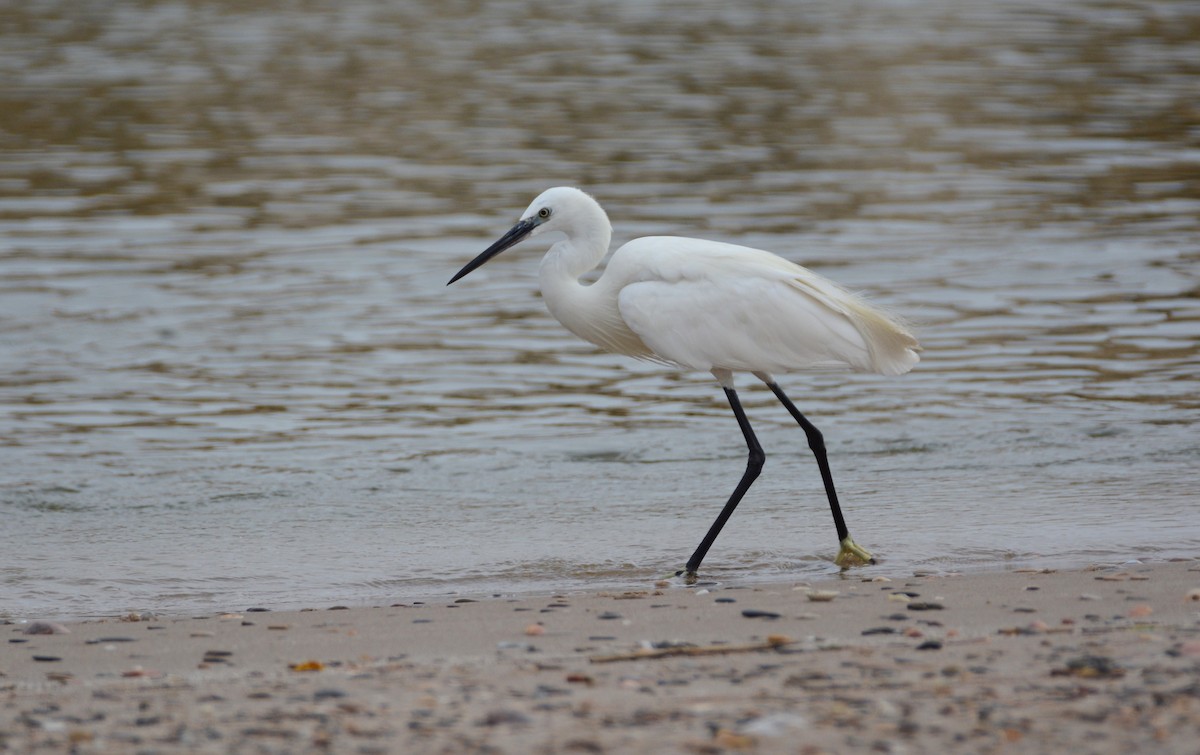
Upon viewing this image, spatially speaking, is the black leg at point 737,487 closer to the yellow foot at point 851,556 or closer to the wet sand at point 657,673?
the yellow foot at point 851,556

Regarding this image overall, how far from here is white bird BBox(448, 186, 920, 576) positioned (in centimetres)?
710

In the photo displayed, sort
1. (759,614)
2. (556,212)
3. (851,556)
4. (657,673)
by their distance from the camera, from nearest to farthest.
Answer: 1. (657,673)
2. (759,614)
3. (851,556)
4. (556,212)

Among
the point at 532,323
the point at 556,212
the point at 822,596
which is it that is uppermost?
the point at 556,212

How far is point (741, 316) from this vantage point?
712cm

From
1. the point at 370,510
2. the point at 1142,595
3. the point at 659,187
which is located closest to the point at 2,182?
the point at 659,187

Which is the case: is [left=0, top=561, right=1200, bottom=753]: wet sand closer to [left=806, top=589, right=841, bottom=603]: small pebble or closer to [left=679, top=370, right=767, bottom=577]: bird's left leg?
[left=806, top=589, right=841, bottom=603]: small pebble

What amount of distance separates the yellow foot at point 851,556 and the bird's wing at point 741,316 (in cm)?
81

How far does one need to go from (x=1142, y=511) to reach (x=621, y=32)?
24.6 metres

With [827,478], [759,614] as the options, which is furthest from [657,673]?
[827,478]

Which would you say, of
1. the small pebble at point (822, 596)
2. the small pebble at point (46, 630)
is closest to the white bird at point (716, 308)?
the small pebble at point (822, 596)

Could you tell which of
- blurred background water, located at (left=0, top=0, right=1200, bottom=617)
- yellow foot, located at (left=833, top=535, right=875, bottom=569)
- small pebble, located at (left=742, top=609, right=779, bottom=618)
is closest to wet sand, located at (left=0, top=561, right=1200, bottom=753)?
small pebble, located at (left=742, top=609, right=779, bottom=618)

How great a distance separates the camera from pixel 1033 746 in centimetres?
389

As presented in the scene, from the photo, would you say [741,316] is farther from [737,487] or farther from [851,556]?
[851,556]

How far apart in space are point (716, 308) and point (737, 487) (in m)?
0.84
